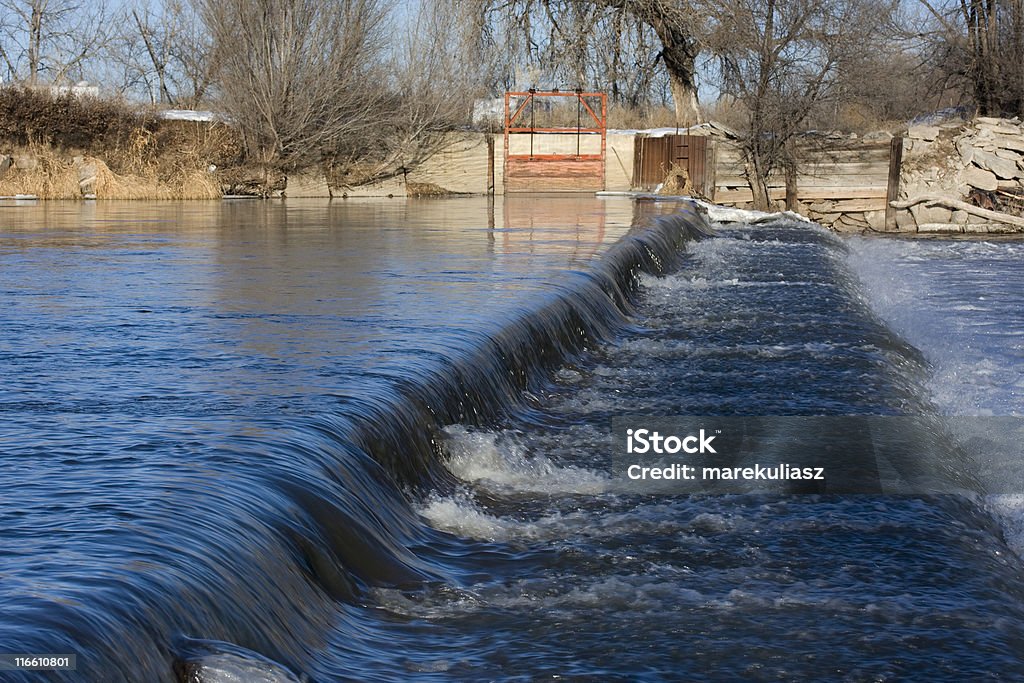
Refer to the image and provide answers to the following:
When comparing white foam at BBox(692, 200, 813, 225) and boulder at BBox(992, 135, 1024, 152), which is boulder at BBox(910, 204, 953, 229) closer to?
boulder at BBox(992, 135, 1024, 152)

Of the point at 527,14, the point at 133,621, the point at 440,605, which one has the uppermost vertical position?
the point at 527,14

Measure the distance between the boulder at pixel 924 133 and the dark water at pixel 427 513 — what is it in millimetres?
20140

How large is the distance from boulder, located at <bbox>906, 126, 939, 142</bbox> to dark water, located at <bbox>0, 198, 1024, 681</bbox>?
20.1 m

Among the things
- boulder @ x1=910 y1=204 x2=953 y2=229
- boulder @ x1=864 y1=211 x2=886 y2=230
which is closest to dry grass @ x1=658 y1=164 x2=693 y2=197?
boulder @ x1=864 y1=211 x2=886 y2=230

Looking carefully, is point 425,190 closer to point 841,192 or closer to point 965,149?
point 841,192

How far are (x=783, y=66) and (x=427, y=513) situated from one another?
23781 millimetres

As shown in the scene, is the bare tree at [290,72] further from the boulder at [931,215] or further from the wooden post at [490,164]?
the boulder at [931,215]

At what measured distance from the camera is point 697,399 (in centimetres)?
643

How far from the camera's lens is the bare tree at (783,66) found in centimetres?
2638

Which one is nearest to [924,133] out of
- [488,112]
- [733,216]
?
[733,216]

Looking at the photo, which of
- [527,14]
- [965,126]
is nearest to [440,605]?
[965,126]

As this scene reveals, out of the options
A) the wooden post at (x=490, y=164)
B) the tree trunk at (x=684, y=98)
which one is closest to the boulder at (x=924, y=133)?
the tree trunk at (x=684, y=98)

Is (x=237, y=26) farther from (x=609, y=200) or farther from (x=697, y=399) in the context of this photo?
(x=697, y=399)

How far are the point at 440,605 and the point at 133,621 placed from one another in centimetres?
114
